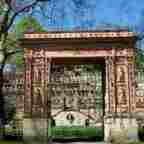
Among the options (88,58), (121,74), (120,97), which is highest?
(88,58)

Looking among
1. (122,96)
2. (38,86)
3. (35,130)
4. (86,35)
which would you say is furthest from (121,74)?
(35,130)

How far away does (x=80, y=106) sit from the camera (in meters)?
38.9

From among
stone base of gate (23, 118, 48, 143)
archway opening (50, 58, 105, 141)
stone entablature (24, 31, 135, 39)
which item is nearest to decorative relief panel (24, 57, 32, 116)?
stone base of gate (23, 118, 48, 143)

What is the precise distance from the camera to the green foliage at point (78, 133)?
1146 inches

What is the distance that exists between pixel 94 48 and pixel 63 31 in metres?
1.96

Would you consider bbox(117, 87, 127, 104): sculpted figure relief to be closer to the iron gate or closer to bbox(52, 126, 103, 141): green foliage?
bbox(52, 126, 103, 141): green foliage

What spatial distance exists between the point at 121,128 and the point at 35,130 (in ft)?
15.3

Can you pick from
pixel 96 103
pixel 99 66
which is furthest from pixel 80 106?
pixel 99 66

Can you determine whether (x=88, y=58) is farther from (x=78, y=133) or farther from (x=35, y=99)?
(x=78, y=133)

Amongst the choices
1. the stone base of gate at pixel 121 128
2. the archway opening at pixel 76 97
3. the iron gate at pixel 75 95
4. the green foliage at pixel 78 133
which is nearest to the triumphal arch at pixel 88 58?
the stone base of gate at pixel 121 128

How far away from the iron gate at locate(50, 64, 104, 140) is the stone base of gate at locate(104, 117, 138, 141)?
7.96 m

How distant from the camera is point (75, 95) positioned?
126 ft

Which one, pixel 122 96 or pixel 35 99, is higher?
pixel 122 96

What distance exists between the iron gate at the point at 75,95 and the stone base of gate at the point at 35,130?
345 inches
